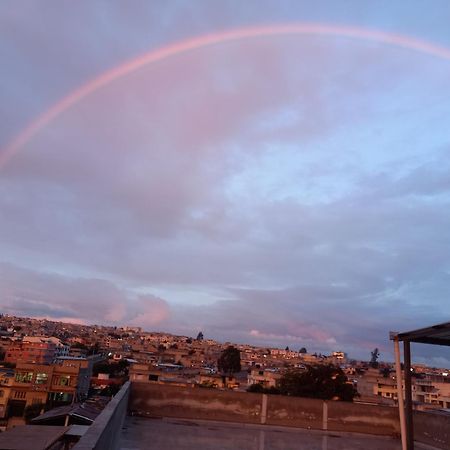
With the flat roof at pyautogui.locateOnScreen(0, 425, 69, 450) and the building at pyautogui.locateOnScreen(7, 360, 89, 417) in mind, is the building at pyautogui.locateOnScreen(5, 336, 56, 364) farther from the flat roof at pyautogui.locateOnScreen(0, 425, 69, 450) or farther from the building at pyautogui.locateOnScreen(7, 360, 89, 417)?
the flat roof at pyautogui.locateOnScreen(0, 425, 69, 450)

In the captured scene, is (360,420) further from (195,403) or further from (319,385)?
(319,385)

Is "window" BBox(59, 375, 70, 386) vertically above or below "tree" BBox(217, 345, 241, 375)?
below

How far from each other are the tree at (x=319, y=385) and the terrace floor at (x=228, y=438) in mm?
23950

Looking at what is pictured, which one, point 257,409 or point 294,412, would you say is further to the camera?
point 294,412

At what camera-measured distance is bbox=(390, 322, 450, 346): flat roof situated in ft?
17.6

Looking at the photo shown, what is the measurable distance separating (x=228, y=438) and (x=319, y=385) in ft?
90.2

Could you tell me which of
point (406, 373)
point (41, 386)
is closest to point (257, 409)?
point (406, 373)

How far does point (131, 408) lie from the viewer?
12383 mm

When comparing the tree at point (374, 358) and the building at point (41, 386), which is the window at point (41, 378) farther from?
the tree at point (374, 358)

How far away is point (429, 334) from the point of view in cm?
580

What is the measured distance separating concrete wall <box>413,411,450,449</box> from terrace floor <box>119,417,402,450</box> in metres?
0.74

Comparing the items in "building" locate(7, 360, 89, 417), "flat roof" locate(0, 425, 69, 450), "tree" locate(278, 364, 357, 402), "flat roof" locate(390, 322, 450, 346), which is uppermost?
"flat roof" locate(390, 322, 450, 346)

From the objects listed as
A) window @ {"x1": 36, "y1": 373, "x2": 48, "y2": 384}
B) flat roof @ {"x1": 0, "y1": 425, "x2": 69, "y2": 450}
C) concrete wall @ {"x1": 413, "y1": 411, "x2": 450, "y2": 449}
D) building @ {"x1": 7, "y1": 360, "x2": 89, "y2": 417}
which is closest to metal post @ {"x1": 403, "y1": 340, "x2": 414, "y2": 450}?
flat roof @ {"x1": 0, "y1": 425, "x2": 69, "y2": 450}

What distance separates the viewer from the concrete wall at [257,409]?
12547mm
